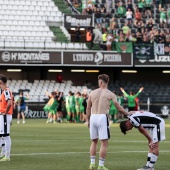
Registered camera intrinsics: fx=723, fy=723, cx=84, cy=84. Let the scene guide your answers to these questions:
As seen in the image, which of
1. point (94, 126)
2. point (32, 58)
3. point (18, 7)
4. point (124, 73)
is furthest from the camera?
point (124, 73)

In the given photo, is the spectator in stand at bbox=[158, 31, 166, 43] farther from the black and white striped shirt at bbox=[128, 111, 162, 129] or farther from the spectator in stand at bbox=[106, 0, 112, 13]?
the black and white striped shirt at bbox=[128, 111, 162, 129]

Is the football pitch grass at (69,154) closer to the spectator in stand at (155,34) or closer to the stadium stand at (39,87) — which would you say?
the stadium stand at (39,87)

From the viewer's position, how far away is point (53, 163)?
17453 millimetres

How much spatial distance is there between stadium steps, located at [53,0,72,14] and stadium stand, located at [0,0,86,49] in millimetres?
175

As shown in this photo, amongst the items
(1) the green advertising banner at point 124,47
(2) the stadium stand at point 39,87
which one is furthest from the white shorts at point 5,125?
(1) the green advertising banner at point 124,47

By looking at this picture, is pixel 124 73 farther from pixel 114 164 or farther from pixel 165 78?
pixel 114 164

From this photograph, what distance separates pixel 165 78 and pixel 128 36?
23.4 feet

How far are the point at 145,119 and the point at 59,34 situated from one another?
41492 millimetres

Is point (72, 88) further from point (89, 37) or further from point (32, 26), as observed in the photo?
point (32, 26)

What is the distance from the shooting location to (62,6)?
59.1 meters

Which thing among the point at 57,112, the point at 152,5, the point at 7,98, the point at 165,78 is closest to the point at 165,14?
the point at 152,5

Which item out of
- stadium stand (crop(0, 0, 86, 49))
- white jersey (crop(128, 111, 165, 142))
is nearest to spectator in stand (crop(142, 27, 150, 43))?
stadium stand (crop(0, 0, 86, 49))

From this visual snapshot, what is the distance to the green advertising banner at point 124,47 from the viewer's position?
180 ft

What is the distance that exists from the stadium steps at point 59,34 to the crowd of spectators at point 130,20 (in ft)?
8.92
